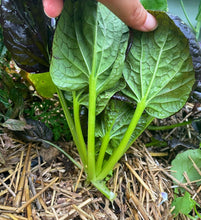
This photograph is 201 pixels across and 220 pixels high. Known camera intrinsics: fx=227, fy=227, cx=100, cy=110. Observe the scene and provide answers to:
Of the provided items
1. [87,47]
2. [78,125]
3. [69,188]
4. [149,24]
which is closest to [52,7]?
[87,47]

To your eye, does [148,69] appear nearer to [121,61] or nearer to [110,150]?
[121,61]

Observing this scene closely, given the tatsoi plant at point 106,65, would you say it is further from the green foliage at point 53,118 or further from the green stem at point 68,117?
the green foliage at point 53,118

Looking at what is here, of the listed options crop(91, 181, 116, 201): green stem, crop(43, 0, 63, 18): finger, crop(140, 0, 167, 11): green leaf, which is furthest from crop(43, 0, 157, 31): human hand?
crop(91, 181, 116, 201): green stem

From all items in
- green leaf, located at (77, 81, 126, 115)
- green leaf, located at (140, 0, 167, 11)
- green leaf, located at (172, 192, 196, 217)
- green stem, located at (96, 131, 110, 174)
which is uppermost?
green leaf, located at (140, 0, 167, 11)

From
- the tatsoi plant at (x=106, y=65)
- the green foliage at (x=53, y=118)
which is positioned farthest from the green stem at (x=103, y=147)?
the green foliage at (x=53, y=118)

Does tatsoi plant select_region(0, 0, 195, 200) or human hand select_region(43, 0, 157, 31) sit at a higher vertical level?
human hand select_region(43, 0, 157, 31)

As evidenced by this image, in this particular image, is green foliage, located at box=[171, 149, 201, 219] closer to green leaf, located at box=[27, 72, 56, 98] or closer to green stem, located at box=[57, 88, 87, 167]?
green stem, located at box=[57, 88, 87, 167]
